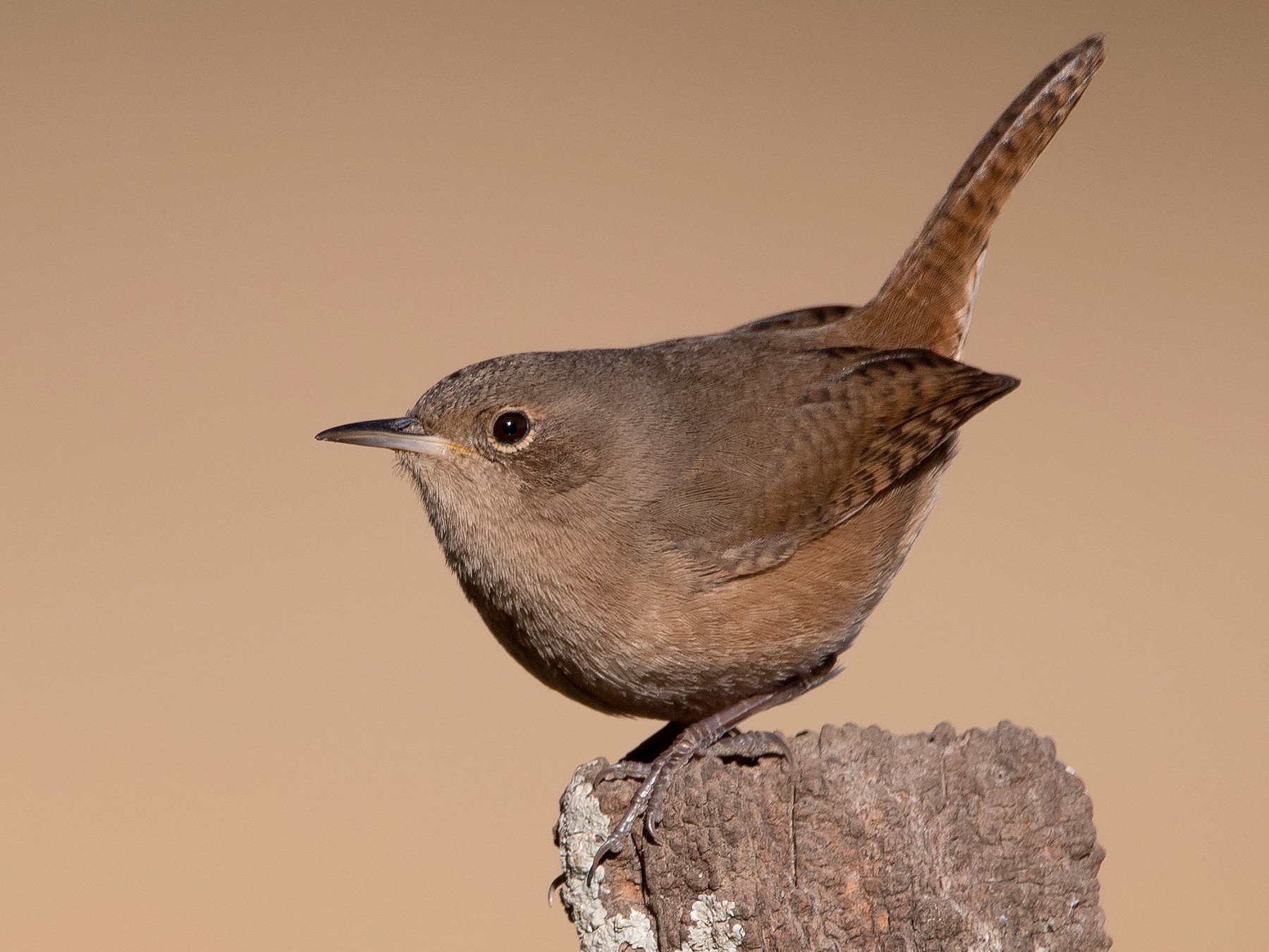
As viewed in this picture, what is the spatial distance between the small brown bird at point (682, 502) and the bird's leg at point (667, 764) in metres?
0.01

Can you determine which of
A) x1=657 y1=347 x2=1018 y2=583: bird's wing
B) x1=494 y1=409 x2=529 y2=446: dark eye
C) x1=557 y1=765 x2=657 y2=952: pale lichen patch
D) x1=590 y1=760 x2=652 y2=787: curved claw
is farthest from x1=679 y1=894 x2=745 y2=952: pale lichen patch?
x1=494 y1=409 x2=529 y2=446: dark eye

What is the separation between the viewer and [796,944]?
253 centimetres

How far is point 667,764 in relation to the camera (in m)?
3.02

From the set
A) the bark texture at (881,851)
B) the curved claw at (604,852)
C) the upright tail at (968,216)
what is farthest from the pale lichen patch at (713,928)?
the upright tail at (968,216)

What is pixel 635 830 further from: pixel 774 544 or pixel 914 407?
pixel 914 407

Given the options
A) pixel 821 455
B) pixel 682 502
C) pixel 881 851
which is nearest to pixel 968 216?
pixel 821 455

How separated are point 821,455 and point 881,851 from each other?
1393mm

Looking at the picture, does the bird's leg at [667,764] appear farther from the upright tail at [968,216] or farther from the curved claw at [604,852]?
the upright tail at [968,216]

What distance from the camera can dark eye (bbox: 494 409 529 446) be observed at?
3496 mm

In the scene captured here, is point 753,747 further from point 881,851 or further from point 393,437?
point 393,437

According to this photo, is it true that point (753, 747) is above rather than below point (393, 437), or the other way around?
below

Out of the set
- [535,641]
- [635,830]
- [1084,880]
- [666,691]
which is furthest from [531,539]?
[1084,880]

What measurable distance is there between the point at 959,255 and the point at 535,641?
1.91 metres

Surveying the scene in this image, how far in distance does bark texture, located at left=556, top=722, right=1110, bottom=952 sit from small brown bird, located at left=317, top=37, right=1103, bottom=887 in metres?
0.39
